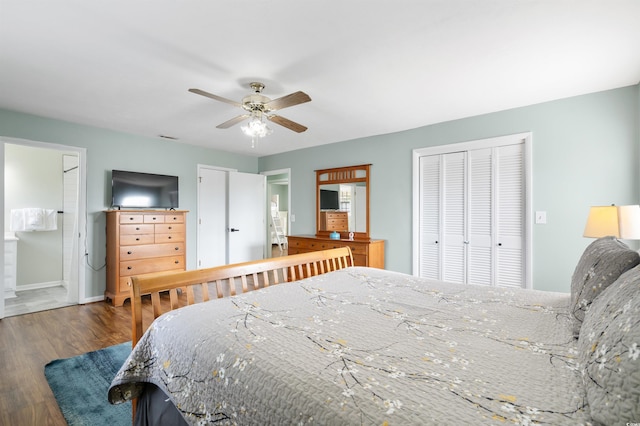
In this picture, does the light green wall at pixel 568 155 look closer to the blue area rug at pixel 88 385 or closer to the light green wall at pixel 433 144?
the light green wall at pixel 433 144

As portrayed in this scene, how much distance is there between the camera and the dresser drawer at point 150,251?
415 cm

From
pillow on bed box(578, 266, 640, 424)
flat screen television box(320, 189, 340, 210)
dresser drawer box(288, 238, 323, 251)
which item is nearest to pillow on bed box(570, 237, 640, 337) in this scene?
pillow on bed box(578, 266, 640, 424)

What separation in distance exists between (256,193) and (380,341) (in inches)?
210

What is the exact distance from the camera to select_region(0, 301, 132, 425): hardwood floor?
1.96 meters

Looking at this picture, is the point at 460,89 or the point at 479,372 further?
the point at 460,89

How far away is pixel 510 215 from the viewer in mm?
3523

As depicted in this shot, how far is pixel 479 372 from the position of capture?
934 millimetres

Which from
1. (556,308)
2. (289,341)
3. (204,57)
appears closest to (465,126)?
(556,308)

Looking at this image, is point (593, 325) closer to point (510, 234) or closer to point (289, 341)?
point (289, 341)

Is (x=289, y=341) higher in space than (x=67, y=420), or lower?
higher

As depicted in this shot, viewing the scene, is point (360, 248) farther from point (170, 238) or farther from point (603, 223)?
point (170, 238)

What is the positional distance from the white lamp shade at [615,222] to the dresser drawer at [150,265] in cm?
487

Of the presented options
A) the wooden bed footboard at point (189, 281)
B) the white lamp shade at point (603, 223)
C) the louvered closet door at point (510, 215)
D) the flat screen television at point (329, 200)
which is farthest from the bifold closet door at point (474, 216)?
the wooden bed footboard at point (189, 281)

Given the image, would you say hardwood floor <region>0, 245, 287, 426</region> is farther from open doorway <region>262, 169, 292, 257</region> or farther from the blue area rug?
open doorway <region>262, 169, 292, 257</region>
